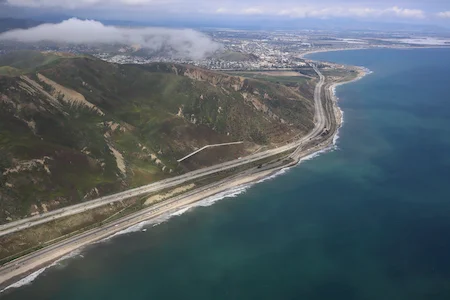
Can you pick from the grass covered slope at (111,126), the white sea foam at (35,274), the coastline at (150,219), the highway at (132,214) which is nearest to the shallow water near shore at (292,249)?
the white sea foam at (35,274)

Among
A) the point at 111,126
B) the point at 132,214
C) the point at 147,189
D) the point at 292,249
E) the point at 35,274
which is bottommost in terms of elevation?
the point at 35,274

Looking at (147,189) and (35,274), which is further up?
(147,189)

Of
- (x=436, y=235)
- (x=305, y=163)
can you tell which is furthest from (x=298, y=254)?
(x=305, y=163)

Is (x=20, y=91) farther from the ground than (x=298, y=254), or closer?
farther from the ground

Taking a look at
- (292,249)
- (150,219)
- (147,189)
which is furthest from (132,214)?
(292,249)

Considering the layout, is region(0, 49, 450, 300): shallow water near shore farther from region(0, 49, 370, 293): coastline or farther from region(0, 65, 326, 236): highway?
region(0, 65, 326, 236): highway

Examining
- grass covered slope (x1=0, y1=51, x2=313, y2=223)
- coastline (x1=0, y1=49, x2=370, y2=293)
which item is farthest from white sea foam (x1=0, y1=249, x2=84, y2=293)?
grass covered slope (x1=0, y1=51, x2=313, y2=223)

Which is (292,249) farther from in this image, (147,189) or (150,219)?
(147,189)

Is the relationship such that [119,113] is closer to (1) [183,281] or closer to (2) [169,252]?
(2) [169,252]
